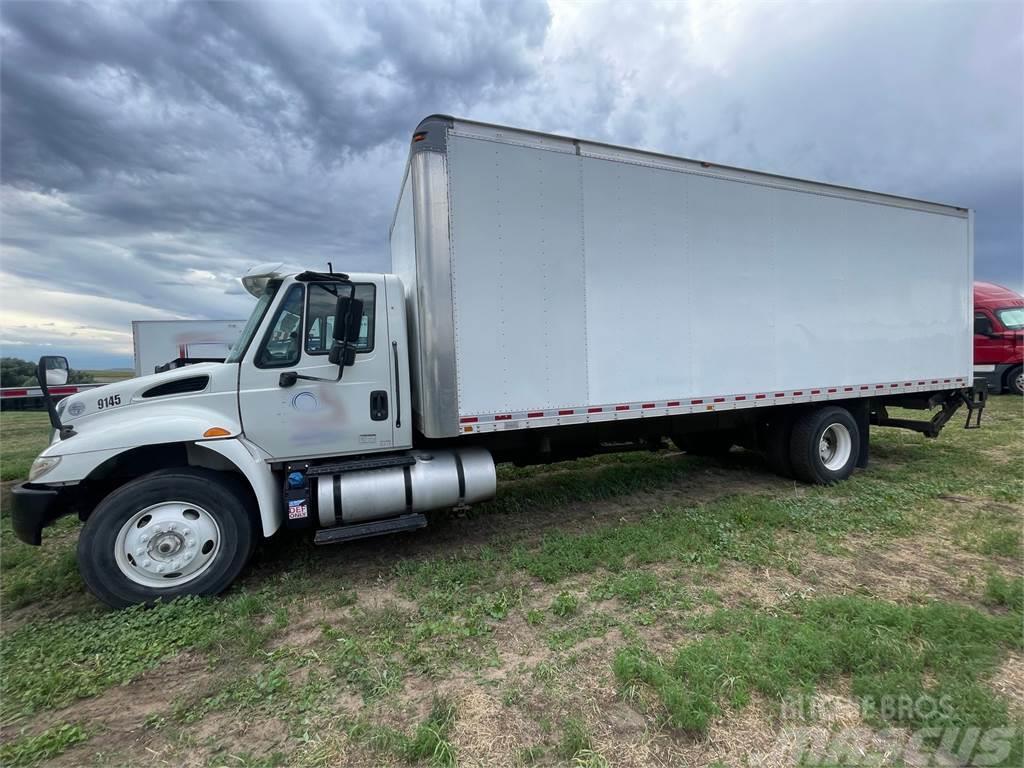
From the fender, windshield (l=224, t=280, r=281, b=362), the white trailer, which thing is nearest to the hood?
windshield (l=224, t=280, r=281, b=362)

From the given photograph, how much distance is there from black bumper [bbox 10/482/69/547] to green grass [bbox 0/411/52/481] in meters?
5.24

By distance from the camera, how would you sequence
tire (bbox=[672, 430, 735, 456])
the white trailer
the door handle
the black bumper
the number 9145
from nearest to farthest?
the black bumper
the number 9145
the door handle
tire (bbox=[672, 430, 735, 456])
the white trailer

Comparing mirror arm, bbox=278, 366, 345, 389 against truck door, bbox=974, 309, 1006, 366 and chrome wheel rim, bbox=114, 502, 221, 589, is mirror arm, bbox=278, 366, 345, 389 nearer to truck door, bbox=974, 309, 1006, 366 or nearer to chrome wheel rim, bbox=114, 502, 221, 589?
chrome wheel rim, bbox=114, 502, 221, 589

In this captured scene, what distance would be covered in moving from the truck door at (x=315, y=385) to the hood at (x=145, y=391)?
0.57 feet

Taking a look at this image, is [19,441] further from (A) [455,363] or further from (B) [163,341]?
(A) [455,363]

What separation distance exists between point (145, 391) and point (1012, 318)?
67.1ft

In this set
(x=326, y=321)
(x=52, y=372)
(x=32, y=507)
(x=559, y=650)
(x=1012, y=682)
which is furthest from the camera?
(x=326, y=321)

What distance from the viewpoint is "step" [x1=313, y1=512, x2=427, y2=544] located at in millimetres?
4039

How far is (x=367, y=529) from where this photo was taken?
416 cm

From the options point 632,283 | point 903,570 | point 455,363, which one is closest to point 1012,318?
point 903,570

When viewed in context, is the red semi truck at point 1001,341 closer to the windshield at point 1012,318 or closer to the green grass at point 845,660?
the windshield at point 1012,318

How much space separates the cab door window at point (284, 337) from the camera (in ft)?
13.7

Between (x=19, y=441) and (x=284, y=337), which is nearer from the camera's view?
(x=284, y=337)

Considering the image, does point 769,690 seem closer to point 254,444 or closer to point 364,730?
point 364,730
